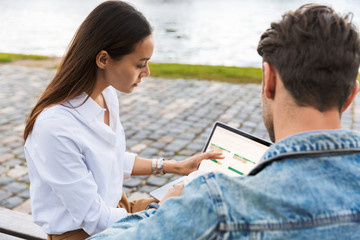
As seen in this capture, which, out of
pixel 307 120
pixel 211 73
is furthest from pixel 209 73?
pixel 307 120

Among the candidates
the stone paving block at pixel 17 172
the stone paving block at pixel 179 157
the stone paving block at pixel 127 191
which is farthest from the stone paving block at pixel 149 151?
the stone paving block at pixel 17 172

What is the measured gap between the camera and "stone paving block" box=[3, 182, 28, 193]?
13.1ft

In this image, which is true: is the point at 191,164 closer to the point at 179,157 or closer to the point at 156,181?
the point at 156,181

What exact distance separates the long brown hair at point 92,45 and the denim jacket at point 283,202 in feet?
3.79

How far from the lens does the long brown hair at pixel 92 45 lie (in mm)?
1963

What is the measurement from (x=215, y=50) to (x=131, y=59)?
11.0 metres

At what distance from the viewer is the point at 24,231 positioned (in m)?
2.44


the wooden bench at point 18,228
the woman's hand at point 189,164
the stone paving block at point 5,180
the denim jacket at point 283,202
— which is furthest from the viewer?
the stone paving block at point 5,180

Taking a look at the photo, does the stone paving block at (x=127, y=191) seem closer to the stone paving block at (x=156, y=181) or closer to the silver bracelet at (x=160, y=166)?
the stone paving block at (x=156, y=181)

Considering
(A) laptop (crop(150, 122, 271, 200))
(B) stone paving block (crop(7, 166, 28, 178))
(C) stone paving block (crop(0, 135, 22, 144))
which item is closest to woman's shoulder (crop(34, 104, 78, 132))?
(A) laptop (crop(150, 122, 271, 200))

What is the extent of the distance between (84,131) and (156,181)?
7.68ft

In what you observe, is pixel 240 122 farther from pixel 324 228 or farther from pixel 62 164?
pixel 324 228

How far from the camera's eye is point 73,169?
1.84 m

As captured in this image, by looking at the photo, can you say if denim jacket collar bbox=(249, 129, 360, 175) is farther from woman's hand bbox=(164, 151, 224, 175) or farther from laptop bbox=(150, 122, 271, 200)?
woman's hand bbox=(164, 151, 224, 175)
